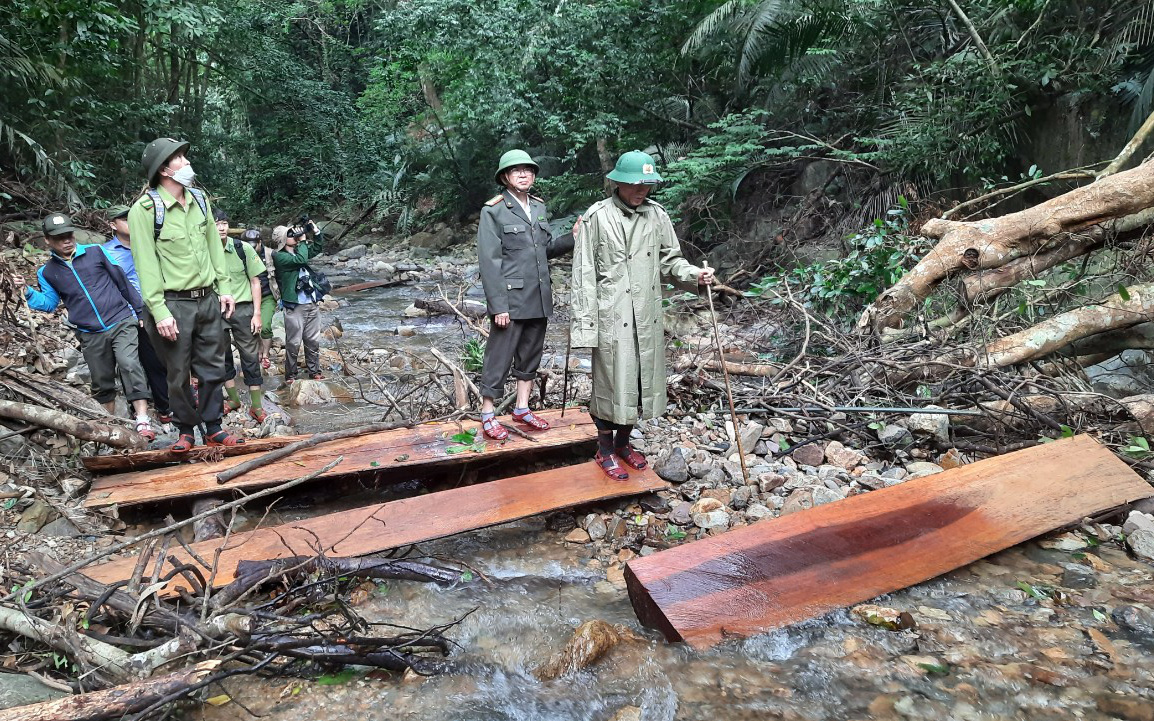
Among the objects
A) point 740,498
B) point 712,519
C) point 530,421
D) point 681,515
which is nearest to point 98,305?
point 530,421

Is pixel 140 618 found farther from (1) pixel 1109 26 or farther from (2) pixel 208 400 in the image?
(1) pixel 1109 26

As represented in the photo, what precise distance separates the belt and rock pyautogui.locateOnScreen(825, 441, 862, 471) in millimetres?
4015

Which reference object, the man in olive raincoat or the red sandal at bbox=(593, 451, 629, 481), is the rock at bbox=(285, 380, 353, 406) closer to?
the red sandal at bbox=(593, 451, 629, 481)

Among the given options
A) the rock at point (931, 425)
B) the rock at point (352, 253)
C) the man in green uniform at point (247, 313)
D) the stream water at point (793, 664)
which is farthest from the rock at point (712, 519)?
the rock at point (352, 253)

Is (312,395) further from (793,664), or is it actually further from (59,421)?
(793,664)

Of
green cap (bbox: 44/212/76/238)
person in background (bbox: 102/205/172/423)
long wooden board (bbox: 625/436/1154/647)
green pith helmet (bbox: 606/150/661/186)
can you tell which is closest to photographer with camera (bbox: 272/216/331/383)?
person in background (bbox: 102/205/172/423)

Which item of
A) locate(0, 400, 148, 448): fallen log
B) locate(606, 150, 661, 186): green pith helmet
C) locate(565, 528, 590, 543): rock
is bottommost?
locate(565, 528, 590, 543): rock

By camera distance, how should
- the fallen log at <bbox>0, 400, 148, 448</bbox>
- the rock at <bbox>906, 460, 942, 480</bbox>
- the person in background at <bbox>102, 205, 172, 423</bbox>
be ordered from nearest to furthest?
the fallen log at <bbox>0, 400, 148, 448</bbox>
the rock at <bbox>906, 460, 942, 480</bbox>
the person in background at <bbox>102, 205, 172, 423</bbox>

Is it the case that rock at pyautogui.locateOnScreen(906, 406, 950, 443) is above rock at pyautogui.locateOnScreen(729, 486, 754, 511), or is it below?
above

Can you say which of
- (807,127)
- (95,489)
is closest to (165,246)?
(95,489)

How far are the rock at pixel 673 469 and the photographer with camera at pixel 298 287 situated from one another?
478cm

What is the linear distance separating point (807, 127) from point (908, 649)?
11.3 meters

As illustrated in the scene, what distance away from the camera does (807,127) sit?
483 inches

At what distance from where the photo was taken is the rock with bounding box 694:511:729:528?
379cm
